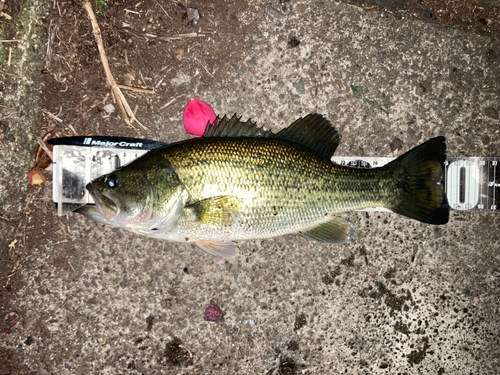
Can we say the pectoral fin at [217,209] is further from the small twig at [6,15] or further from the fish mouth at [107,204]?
the small twig at [6,15]

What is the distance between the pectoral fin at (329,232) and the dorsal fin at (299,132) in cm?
53

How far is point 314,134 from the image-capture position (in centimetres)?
251

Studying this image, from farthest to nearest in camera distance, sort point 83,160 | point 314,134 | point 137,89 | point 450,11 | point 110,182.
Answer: point 450,11
point 137,89
point 83,160
point 314,134
point 110,182

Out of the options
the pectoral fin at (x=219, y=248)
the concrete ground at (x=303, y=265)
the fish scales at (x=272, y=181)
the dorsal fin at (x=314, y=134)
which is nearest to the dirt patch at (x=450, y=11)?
the concrete ground at (x=303, y=265)

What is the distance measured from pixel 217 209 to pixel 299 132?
848 millimetres

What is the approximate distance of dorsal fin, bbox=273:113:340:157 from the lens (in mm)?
2480

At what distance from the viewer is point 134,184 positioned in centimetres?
222

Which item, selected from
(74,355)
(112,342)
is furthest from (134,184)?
(74,355)

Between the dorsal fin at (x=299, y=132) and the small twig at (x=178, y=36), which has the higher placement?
the small twig at (x=178, y=36)

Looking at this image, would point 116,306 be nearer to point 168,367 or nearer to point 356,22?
point 168,367

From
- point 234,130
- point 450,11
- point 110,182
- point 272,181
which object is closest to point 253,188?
point 272,181

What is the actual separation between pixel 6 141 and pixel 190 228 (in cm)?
172

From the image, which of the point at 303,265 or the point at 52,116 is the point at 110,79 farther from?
the point at 303,265

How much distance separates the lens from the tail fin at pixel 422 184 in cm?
249
